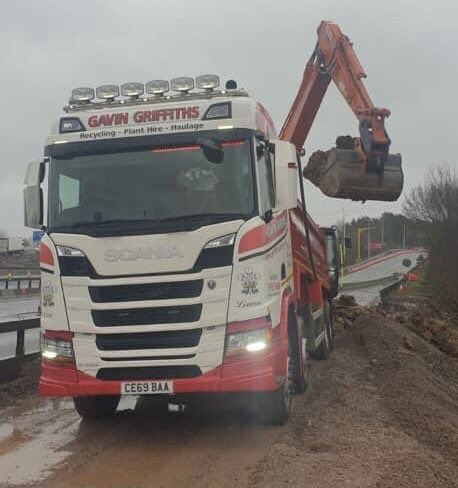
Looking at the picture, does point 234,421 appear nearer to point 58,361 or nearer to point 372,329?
point 58,361

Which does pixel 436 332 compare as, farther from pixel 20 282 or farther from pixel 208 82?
pixel 20 282

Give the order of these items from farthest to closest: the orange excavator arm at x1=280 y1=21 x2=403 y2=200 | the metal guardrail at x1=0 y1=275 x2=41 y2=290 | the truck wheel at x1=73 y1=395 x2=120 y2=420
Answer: the metal guardrail at x1=0 y1=275 x2=41 y2=290, the orange excavator arm at x1=280 y1=21 x2=403 y2=200, the truck wheel at x1=73 y1=395 x2=120 y2=420

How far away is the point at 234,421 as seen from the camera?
7535 millimetres

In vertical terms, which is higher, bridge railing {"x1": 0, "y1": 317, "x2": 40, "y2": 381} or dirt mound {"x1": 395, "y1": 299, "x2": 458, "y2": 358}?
bridge railing {"x1": 0, "y1": 317, "x2": 40, "y2": 381}

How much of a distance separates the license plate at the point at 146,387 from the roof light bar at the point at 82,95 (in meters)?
3.28

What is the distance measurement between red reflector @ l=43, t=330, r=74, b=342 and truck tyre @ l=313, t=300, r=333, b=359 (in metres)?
5.89

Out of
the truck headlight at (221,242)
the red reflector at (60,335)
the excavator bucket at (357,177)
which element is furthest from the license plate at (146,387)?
the excavator bucket at (357,177)

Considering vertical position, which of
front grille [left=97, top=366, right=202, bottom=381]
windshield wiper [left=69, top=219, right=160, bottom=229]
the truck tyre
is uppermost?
windshield wiper [left=69, top=219, right=160, bottom=229]

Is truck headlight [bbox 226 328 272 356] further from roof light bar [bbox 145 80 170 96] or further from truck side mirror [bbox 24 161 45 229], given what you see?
roof light bar [bbox 145 80 170 96]

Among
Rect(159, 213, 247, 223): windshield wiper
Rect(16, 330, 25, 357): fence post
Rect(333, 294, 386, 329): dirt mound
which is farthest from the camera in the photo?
Rect(333, 294, 386, 329): dirt mound

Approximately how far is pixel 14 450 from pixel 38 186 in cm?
264

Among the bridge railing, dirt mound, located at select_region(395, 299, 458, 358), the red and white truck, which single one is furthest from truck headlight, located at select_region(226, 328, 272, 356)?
dirt mound, located at select_region(395, 299, 458, 358)

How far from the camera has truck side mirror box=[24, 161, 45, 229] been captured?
707 centimetres

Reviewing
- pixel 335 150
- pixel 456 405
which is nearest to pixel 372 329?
pixel 335 150
